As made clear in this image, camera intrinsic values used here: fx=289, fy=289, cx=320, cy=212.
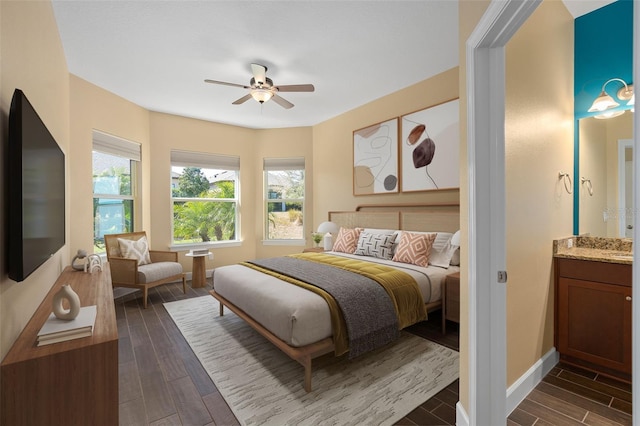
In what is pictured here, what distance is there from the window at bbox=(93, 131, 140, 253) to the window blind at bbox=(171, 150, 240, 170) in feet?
2.03

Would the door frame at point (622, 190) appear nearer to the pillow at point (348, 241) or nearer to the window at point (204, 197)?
the pillow at point (348, 241)

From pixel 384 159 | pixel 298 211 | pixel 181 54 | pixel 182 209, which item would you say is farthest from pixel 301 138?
pixel 181 54

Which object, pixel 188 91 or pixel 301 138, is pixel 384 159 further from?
pixel 188 91

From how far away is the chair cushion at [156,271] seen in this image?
371cm

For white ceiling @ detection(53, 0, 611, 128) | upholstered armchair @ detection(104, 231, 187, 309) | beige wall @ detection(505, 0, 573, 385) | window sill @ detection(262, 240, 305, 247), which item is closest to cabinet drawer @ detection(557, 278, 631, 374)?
beige wall @ detection(505, 0, 573, 385)

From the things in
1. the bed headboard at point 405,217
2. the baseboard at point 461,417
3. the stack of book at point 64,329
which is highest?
the bed headboard at point 405,217

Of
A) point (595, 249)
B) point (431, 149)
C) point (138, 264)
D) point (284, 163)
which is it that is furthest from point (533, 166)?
point (138, 264)

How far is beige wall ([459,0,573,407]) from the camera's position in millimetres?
1680

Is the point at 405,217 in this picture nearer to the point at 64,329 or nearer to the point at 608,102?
the point at 608,102

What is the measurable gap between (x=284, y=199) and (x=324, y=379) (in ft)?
13.2

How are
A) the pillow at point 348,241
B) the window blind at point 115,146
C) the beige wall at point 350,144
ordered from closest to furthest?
the beige wall at point 350,144, the window blind at point 115,146, the pillow at point 348,241

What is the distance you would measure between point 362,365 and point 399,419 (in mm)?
605

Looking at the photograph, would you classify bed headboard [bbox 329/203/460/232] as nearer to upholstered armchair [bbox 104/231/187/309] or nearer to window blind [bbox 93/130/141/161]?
upholstered armchair [bbox 104/231/187/309]

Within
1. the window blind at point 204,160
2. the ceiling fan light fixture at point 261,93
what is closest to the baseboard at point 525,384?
the ceiling fan light fixture at point 261,93
